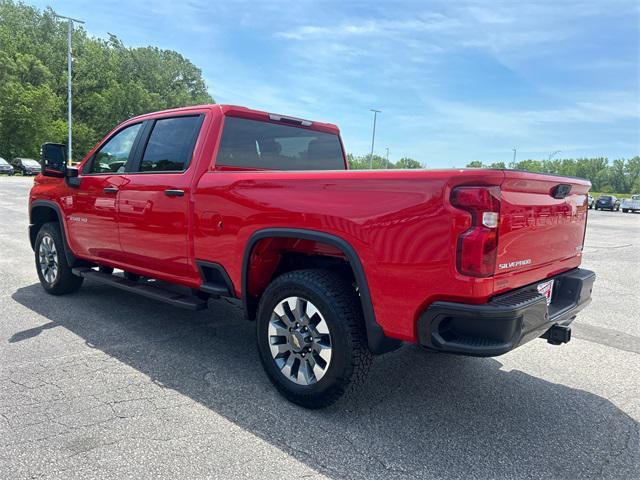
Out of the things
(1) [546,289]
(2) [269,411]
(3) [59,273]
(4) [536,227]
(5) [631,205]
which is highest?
(4) [536,227]

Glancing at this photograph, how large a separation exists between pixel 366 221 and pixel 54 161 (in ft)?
12.8

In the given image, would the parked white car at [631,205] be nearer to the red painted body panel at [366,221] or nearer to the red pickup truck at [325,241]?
the red pickup truck at [325,241]

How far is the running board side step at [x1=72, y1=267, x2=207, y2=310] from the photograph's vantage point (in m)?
3.78

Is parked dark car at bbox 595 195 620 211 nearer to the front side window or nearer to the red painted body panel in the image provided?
the red painted body panel

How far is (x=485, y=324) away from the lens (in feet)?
7.83

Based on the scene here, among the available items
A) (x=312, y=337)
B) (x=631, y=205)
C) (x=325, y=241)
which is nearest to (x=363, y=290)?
(x=325, y=241)

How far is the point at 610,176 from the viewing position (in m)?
111

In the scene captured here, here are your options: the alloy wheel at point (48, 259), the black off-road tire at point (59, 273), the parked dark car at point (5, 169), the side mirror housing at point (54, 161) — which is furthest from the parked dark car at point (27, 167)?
the side mirror housing at point (54, 161)

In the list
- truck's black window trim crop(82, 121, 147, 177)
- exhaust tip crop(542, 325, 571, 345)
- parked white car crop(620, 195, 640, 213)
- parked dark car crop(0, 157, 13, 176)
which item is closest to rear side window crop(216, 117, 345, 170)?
truck's black window trim crop(82, 121, 147, 177)

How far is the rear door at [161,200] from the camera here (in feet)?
12.4

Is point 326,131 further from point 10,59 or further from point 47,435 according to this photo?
point 10,59

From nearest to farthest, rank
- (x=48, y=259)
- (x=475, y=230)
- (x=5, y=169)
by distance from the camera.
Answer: (x=475, y=230)
(x=48, y=259)
(x=5, y=169)

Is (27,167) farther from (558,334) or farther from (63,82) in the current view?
(558,334)

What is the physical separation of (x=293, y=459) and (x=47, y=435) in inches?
53.9
